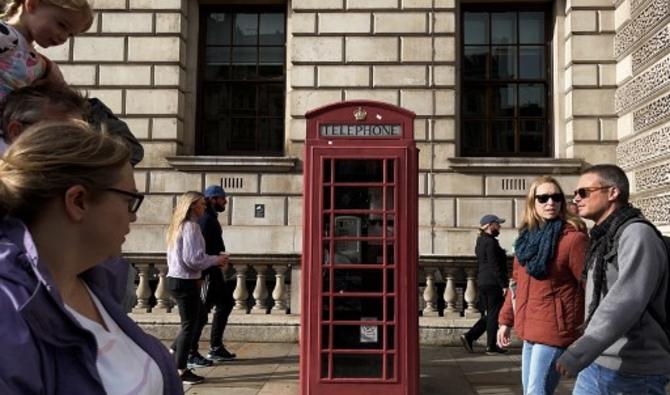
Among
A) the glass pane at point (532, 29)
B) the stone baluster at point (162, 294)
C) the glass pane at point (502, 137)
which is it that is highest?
the glass pane at point (532, 29)

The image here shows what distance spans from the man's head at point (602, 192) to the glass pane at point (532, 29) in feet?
28.5

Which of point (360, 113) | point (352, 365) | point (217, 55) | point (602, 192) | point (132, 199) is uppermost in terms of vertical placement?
point (217, 55)

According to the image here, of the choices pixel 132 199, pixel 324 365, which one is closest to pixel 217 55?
pixel 324 365

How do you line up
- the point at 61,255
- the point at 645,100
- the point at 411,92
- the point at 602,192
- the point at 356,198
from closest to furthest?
the point at 61,255 → the point at 602,192 → the point at 356,198 → the point at 645,100 → the point at 411,92

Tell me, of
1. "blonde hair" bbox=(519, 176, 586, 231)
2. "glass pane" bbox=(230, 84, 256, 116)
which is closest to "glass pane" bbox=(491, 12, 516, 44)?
"glass pane" bbox=(230, 84, 256, 116)

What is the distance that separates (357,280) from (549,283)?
2157 mm

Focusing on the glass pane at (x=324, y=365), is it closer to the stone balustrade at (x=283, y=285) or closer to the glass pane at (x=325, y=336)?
the glass pane at (x=325, y=336)

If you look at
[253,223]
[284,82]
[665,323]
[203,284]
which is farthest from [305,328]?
[284,82]

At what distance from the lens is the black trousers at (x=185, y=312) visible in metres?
6.36

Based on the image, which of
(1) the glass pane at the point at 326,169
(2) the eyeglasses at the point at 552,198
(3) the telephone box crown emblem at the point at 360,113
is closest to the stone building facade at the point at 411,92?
(1) the glass pane at the point at 326,169

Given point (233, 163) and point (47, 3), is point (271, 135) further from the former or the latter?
point (47, 3)

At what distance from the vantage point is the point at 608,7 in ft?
34.0

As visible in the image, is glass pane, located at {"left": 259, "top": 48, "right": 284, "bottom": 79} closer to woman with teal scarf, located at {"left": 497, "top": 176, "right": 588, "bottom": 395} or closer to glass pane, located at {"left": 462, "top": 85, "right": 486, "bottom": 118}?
glass pane, located at {"left": 462, "top": 85, "right": 486, "bottom": 118}

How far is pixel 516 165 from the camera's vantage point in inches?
404
